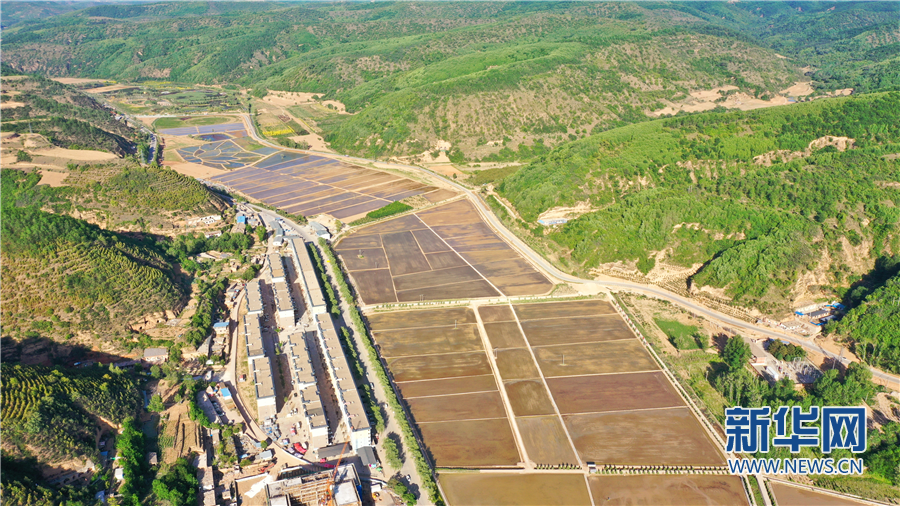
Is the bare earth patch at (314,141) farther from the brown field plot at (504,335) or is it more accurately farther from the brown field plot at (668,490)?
the brown field plot at (668,490)

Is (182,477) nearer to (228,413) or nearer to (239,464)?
(239,464)

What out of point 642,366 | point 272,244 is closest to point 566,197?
point 642,366

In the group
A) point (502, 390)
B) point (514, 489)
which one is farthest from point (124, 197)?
point (514, 489)

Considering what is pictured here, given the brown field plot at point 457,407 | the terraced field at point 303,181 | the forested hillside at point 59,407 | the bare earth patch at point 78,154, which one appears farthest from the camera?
the terraced field at point 303,181

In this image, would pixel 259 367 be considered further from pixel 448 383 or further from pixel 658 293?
pixel 658 293

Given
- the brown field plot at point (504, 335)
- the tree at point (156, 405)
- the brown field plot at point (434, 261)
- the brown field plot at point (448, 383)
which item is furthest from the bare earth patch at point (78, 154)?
the brown field plot at point (504, 335)

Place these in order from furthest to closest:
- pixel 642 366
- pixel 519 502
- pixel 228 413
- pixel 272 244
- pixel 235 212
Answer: pixel 235 212 → pixel 272 244 → pixel 642 366 → pixel 228 413 → pixel 519 502
